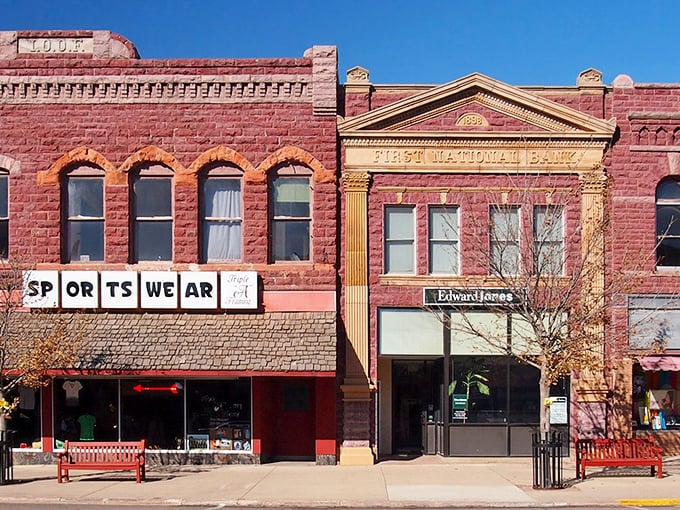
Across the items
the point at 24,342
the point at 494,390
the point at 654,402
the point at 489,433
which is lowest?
the point at 489,433

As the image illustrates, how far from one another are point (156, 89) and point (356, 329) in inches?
283

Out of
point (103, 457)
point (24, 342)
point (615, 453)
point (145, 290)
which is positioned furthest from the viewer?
point (145, 290)

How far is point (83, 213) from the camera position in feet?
66.8

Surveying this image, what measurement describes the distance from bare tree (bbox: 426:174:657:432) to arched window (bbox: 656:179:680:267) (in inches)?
34.6

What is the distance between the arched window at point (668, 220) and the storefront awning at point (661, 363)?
7.16ft

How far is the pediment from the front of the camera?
796 inches

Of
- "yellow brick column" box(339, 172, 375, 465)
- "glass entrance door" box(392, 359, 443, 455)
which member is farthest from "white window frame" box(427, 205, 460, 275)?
"glass entrance door" box(392, 359, 443, 455)

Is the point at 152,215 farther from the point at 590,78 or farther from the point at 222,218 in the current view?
the point at 590,78

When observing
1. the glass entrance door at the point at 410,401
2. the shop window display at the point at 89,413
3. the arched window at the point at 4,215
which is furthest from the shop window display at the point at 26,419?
the glass entrance door at the point at 410,401

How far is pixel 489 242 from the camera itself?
19781 millimetres

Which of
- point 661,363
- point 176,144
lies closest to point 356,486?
point 661,363

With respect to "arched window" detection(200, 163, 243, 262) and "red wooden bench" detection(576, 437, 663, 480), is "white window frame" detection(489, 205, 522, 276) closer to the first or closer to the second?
"red wooden bench" detection(576, 437, 663, 480)

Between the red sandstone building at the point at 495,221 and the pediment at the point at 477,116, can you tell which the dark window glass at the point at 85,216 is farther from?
the pediment at the point at 477,116

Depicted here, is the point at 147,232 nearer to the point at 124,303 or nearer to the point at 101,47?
the point at 124,303
